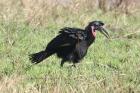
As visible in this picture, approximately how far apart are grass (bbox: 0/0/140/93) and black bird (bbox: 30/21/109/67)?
0.47 feet

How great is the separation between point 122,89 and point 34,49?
3522 millimetres

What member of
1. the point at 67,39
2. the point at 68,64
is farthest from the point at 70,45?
the point at 68,64

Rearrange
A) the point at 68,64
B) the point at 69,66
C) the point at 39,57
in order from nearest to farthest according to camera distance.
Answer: the point at 39,57, the point at 69,66, the point at 68,64

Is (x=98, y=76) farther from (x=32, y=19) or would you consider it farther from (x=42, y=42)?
(x=32, y=19)

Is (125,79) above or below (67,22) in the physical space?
above

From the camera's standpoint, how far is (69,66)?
8.57 metres

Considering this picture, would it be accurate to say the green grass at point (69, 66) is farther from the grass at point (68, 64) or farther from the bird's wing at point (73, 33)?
the bird's wing at point (73, 33)

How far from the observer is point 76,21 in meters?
12.9

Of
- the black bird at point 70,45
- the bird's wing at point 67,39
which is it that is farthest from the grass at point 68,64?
the bird's wing at point 67,39

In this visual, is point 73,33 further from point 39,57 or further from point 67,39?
point 39,57

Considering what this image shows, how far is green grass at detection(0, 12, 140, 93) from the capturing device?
6.56m

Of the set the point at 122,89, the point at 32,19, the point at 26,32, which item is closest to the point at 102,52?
the point at 26,32

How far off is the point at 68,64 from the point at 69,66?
189 millimetres

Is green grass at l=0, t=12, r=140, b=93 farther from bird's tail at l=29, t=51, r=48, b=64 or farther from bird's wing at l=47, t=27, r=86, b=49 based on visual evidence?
bird's wing at l=47, t=27, r=86, b=49
